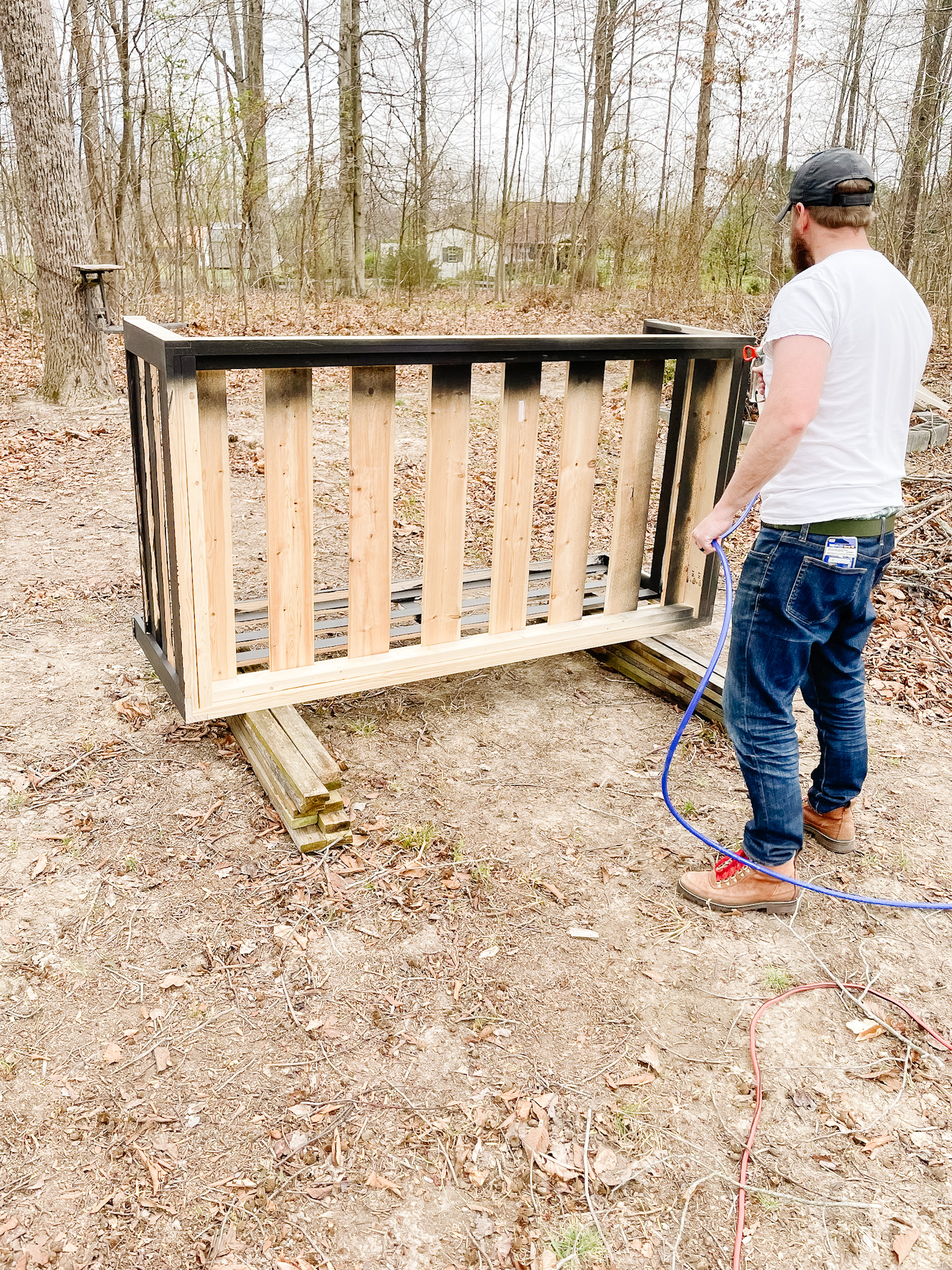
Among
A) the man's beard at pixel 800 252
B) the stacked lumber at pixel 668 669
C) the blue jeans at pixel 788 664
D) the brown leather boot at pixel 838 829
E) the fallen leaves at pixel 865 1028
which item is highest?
the man's beard at pixel 800 252

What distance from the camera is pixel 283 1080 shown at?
84.8 inches

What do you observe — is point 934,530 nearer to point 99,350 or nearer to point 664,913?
point 664,913

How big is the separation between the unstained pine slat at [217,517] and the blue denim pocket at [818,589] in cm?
168

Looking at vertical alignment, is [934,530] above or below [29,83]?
below

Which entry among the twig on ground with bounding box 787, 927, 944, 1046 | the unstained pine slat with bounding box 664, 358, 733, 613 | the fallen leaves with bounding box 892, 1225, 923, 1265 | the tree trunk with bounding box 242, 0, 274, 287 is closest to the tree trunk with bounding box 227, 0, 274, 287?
the tree trunk with bounding box 242, 0, 274, 287

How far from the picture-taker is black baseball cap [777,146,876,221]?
7.61ft

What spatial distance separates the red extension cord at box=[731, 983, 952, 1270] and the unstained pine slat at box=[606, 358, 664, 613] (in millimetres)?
1859

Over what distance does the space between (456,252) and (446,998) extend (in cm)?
1982

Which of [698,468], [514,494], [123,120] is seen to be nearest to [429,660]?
[514,494]

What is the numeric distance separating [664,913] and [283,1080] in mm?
1198

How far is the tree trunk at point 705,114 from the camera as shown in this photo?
594 inches

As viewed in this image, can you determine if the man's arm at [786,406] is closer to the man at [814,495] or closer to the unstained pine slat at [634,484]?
the man at [814,495]

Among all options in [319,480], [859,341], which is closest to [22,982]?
[859,341]

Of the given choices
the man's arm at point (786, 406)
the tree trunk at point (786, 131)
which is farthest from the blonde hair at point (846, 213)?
the tree trunk at point (786, 131)
